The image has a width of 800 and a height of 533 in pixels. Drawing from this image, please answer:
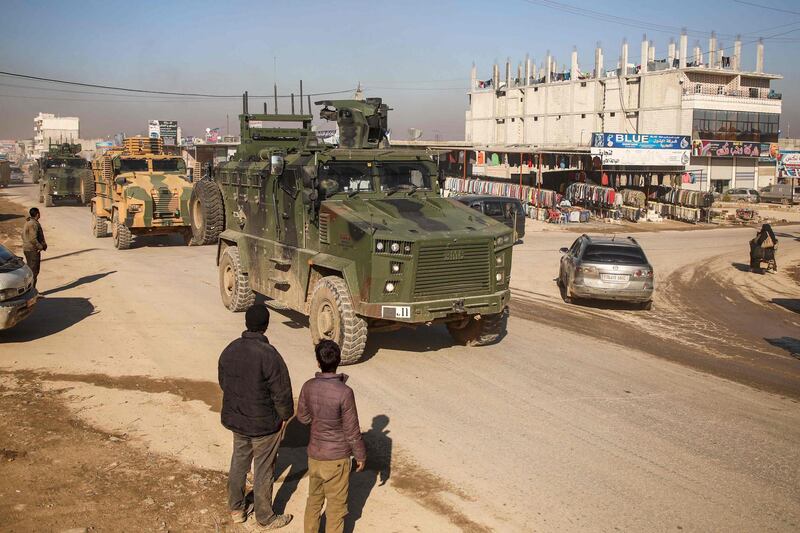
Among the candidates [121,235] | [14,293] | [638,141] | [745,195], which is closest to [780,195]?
[745,195]

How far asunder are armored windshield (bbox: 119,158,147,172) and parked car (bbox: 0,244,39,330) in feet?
39.6

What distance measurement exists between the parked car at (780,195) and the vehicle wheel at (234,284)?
48.0 m

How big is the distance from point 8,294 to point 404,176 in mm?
6126

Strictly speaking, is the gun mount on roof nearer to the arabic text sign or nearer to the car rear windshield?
the car rear windshield

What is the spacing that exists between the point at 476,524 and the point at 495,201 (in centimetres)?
1927

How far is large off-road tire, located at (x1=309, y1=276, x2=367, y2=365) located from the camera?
1002 cm

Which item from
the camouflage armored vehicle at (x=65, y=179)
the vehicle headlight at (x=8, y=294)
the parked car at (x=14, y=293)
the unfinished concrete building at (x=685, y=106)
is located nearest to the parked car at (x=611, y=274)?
the parked car at (x=14, y=293)

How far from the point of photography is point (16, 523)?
5730mm

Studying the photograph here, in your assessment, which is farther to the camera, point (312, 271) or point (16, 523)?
point (312, 271)

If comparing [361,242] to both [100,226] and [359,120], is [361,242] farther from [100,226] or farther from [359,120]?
[100,226]

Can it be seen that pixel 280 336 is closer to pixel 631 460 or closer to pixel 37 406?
pixel 37 406

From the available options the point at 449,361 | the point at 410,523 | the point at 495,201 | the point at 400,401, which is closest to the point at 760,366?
the point at 449,361

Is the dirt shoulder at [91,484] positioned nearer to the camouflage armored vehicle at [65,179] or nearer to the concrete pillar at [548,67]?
the camouflage armored vehicle at [65,179]

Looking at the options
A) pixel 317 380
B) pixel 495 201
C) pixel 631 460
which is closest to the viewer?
pixel 317 380
